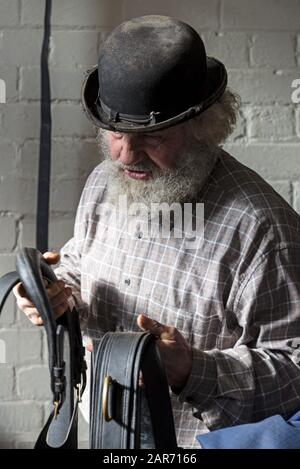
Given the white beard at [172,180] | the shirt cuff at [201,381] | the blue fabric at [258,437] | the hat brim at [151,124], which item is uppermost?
the hat brim at [151,124]

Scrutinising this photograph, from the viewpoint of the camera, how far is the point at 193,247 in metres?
1.31

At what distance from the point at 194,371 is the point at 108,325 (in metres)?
0.28

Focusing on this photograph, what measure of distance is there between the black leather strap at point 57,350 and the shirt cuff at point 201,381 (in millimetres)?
158

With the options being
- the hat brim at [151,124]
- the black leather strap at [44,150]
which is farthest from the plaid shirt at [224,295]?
the black leather strap at [44,150]

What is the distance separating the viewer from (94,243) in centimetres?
145

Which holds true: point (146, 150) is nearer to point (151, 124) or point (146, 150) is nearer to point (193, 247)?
point (151, 124)

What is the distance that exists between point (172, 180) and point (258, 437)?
0.45 meters

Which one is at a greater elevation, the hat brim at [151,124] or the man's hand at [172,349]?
the hat brim at [151,124]

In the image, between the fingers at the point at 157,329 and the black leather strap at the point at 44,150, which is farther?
the black leather strap at the point at 44,150

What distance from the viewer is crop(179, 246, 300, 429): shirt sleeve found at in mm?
1193

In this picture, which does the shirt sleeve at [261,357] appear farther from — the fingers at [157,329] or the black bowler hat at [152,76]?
the black bowler hat at [152,76]

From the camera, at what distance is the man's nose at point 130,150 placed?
1.24 m

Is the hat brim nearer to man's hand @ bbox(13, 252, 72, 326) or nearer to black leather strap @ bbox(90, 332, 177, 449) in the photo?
man's hand @ bbox(13, 252, 72, 326)
